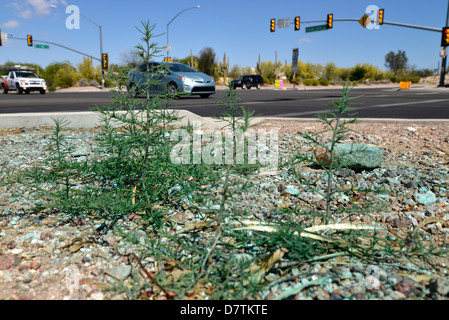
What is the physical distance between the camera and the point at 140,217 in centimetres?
250

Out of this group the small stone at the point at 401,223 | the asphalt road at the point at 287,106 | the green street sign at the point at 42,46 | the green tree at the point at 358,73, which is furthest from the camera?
the green tree at the point at 358,73

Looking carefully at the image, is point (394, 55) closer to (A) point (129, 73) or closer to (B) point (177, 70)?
(B) point (177, 70)

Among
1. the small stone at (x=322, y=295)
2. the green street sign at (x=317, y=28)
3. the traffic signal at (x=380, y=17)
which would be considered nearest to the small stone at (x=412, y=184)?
the small stone at (x=322, y=295)

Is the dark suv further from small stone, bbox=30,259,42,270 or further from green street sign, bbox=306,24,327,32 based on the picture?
small stone, bbox=30,259,42,270

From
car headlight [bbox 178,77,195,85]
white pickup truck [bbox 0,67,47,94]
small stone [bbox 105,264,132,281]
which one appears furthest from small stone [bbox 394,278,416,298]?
white pickup truck [bbox 0,67,47,94]

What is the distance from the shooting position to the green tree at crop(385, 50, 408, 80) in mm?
70562

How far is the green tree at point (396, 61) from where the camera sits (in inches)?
2778

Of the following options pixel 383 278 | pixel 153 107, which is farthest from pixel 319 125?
pixel 383 278

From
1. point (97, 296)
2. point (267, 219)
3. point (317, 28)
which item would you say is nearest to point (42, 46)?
point (317, 28)

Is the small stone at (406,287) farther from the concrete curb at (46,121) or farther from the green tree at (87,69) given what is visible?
the green tree at (87,69)

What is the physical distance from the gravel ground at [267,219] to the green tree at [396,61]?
75.6m

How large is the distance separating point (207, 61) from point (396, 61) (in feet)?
125

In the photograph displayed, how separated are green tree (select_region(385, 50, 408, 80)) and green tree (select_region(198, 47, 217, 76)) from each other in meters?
36.3

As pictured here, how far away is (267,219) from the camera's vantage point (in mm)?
2494
